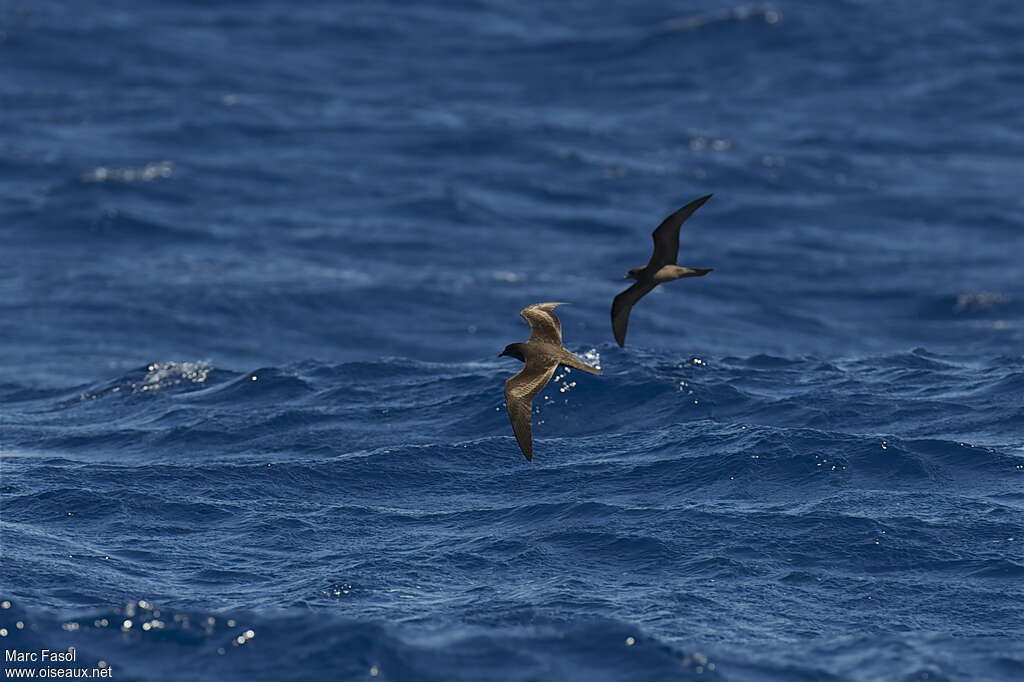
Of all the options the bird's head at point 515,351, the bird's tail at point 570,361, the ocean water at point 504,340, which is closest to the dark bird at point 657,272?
the bird's tail at point 570,361

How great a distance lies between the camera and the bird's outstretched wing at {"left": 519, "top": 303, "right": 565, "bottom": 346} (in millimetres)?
20094

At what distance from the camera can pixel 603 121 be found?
161 feet

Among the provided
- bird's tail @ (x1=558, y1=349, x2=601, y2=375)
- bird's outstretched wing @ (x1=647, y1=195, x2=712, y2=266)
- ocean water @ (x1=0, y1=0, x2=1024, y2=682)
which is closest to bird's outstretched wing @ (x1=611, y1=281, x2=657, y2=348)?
bird's outstretched wing @ (x1=647, y1=195, x2=712, y2=266)

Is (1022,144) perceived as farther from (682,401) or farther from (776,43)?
(682,401)

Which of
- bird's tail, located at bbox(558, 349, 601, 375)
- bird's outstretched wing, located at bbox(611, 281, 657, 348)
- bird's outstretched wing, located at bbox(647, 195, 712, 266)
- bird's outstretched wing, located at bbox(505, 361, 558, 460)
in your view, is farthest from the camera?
bird's outstretched wing, located at bbox(611, 281, 657, 348)

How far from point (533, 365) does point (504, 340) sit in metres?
14.8

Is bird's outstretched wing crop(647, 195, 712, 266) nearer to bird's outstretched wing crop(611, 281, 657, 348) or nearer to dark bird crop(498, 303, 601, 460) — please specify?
bird's outstretched wing crop(611, 281, 657, 348)

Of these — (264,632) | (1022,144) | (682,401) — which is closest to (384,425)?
(682,401)

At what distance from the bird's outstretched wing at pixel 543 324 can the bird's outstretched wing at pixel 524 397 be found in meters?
0.84

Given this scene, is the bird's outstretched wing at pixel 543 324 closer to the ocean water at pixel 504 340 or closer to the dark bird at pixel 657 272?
the dark bird at pixel 657 272

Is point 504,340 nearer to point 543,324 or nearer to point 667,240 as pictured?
point 543,324

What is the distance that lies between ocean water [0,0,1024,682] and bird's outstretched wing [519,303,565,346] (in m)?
2.37

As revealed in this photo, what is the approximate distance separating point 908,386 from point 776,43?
101ft

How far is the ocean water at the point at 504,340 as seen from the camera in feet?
57.6
